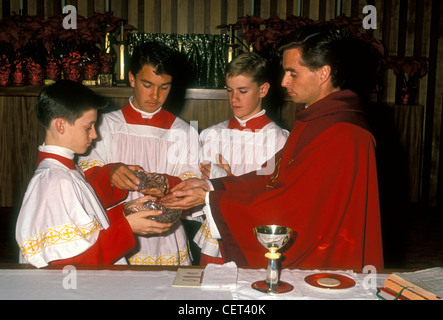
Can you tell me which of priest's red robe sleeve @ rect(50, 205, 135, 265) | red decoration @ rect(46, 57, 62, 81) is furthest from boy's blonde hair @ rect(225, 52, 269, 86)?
red decoration @ rect(46, 57, 62, 81)

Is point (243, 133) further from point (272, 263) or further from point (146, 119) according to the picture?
point (272, 263)

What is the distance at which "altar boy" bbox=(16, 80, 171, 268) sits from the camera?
205 centimetres

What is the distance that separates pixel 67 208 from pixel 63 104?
537 mm

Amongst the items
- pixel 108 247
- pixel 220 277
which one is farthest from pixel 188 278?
pixel 108 247

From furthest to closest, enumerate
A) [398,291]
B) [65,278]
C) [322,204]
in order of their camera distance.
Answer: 1. [322,204]
2. [65,278]
3. [398,291]

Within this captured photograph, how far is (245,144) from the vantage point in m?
3.60

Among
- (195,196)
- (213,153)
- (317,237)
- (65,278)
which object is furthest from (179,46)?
(65,278)

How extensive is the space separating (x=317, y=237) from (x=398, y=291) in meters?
0.66

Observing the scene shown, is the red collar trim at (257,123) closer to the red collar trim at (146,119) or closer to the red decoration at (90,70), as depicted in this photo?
the red collar trim at (146,119)

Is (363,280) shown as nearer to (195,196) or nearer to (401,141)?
(195,196)

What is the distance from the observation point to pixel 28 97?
518 centimetres

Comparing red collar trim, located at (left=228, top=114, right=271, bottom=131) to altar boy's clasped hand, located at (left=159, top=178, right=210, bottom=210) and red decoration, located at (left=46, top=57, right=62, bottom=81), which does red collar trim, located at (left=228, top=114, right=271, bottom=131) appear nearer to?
altar boy's clasped hand, located at (left=159, top=178, right=210, bottom=210)

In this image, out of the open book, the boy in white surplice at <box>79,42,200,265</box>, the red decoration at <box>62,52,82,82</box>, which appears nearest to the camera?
the open book

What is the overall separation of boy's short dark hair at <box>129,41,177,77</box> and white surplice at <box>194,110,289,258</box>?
0.69 metres
